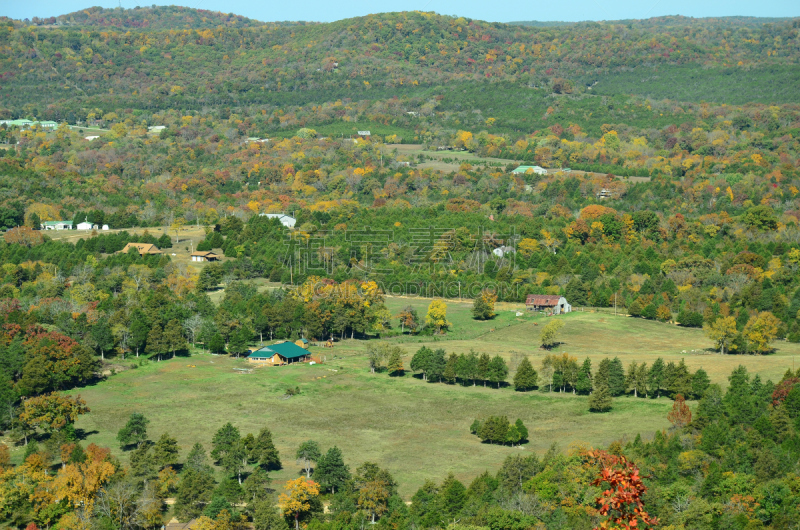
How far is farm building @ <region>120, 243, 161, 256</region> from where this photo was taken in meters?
101

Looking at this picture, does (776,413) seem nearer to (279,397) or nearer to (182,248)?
(279,397)

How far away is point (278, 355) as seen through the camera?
72250 mm

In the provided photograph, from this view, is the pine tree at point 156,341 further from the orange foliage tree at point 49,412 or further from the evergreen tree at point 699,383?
the evergreen tree at point 699,383

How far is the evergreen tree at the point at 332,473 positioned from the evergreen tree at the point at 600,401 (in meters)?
19.6

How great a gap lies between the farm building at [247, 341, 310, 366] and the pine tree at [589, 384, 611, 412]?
23412mm

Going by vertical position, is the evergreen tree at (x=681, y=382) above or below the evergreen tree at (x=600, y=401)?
above

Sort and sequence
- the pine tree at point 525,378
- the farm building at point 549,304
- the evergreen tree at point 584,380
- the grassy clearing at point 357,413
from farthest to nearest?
1. the farm building at point 549,304
2. the pine tree at point 525,378
3. the evergreen tree at point 584,380
4. the grassy clearing at point 357,413

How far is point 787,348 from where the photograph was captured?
72.0m

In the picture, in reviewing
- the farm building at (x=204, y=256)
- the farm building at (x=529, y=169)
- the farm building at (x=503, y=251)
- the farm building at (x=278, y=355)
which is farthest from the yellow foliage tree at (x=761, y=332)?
the farm building at (x=529, y=169)

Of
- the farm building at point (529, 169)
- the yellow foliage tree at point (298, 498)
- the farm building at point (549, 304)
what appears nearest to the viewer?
the yellow foliage tree at point (298, 498)

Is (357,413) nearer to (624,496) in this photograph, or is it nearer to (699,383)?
(699,383)

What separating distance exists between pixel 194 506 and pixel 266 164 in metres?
122

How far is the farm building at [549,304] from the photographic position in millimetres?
86312

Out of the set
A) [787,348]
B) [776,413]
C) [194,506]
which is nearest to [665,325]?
[787,348]
